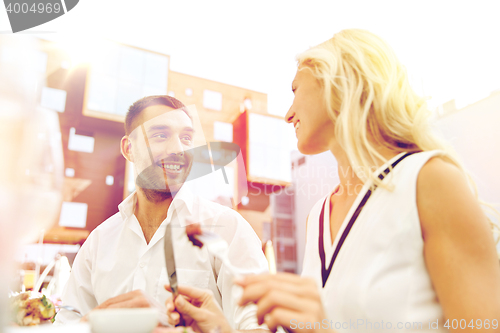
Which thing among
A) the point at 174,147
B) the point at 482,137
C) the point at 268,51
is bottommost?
the point at 174,147

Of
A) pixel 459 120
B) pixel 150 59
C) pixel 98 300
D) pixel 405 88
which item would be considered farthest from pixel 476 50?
pixel 150 59

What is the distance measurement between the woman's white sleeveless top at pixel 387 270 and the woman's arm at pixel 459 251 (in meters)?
0.03

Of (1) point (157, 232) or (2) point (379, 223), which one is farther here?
(1) point (157, 232)

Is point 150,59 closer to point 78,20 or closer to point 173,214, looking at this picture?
point 78,20

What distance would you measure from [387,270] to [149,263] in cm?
76

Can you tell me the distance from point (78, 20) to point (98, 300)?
1.58 m

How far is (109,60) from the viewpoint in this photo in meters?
4.77

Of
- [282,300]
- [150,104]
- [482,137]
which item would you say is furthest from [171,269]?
[482,137]

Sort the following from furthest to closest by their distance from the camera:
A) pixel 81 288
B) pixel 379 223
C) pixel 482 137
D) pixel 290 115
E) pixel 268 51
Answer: pixel 482 137, pixel 268 51, pixel 81 288, pixel 290 115, pixel 379 223

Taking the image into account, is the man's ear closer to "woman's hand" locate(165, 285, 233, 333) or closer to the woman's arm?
"woman's hand" locate(165, 285, 233, 333)

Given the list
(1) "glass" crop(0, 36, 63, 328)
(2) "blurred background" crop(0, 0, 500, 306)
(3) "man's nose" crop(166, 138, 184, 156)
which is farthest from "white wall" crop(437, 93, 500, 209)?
(1) "glass" crop(0, 36, 63, 328)

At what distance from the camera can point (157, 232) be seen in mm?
1154

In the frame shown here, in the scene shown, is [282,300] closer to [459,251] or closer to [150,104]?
[459,251]

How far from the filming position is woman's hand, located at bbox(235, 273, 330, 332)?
45 centimetres
